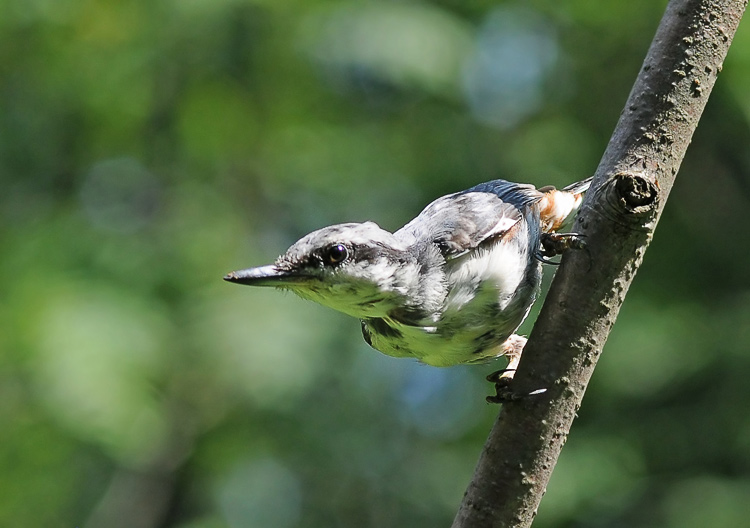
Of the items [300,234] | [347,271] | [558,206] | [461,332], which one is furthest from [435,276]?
[300,234]

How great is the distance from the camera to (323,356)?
18.6 ft

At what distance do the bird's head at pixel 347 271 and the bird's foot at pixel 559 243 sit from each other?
0.46m

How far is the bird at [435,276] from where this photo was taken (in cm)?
276

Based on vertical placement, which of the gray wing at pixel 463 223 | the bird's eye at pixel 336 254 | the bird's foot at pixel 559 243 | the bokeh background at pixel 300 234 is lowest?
the bokeh background at pixel 300 234

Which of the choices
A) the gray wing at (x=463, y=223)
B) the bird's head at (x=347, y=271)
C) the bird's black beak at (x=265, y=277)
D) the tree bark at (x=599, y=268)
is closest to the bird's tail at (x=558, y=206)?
the gray wing at (x=463, y=223)

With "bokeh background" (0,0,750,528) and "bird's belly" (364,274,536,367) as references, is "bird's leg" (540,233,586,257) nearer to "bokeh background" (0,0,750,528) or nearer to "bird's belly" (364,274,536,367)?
"bird's belly" (364,274,536,367)

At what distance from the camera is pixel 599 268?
253 centimetres

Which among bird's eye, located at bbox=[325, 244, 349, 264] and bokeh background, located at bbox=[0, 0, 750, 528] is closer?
bird's eye, located at bbox=[325, 244, 349, 264]

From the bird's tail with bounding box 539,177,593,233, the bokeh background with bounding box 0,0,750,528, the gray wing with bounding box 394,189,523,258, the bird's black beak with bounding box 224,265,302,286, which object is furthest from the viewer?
the bokeh background with bounding box 0,0,750,528

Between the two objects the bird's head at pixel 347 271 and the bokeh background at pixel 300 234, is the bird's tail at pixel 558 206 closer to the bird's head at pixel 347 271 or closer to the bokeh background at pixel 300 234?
the bird's head at pixel 347 271

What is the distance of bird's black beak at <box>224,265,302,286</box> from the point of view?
8.62ft

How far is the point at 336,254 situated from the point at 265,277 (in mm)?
261

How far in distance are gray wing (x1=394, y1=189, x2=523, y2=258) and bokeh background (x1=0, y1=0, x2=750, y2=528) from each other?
225cm

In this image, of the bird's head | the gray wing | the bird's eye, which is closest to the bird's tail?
the gray wing
